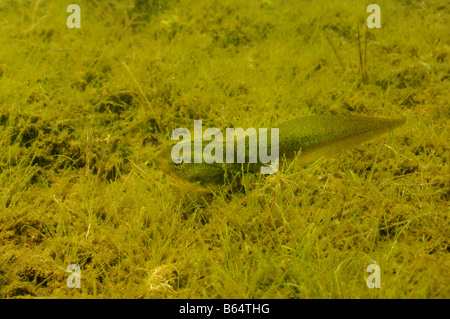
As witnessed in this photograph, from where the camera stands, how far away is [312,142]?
10.8ft

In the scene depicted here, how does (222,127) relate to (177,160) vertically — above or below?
above

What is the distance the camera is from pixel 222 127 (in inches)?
155

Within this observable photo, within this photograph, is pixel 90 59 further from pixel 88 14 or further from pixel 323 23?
pixel 323 23

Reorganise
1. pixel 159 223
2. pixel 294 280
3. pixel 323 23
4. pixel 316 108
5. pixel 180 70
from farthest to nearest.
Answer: pixel 323 23
pixel 180 70
pixel 316 108
pixel 159 223
pixel 294 280

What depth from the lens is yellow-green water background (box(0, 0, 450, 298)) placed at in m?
2.52

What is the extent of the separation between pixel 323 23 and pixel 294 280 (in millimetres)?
4225

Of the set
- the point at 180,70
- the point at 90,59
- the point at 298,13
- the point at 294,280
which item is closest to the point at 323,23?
the point at 298,13

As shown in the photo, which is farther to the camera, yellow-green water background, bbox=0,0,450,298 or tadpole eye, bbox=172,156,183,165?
tadpole eye, bbox=172,156,183,165

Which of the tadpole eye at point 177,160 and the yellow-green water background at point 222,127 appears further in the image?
the tadpole eye at point 177,160

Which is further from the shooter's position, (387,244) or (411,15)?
(411,15)

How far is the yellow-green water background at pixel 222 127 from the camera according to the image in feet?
8.28

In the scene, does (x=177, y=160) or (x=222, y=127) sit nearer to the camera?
(x=177, y=160)

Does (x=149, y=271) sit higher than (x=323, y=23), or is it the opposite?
(x=323, y=23)

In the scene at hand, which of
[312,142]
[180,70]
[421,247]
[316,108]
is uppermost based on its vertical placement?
[180,70]
